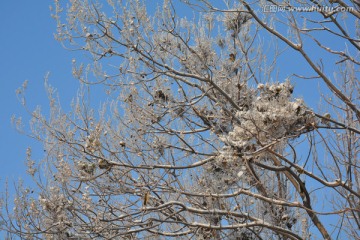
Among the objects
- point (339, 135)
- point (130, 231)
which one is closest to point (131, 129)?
point (130, 231)

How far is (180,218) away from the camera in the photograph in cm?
667

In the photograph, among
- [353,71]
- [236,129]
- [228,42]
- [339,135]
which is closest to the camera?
[236,129]

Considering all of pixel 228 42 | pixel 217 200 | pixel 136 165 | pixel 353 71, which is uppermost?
pixel 228 42

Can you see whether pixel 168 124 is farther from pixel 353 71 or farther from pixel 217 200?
pixel 353 71

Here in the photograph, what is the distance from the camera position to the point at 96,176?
601 cm

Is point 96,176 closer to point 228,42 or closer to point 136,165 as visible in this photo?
point 136,165

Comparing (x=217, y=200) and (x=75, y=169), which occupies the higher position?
(x=75, y=169)

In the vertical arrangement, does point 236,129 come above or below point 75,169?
below

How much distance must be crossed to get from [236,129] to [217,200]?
5.39ft

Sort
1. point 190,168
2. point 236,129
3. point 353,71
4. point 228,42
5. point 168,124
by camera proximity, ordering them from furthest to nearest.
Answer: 1. point 228,42
2. point 168,124
3. point 190,168
4. point 353,71
5. point 236,129

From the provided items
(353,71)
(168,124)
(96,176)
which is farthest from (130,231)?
(353,71)

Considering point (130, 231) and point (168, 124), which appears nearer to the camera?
point (130, 231)

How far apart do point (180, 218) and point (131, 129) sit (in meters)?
1.32

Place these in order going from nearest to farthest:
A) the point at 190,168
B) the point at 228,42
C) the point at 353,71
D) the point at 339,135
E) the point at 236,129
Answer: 1. the point at 236,129
2. the point at 339,135
3. the point at 353,71
4. the point at 190,168
5. the point at 228,42
